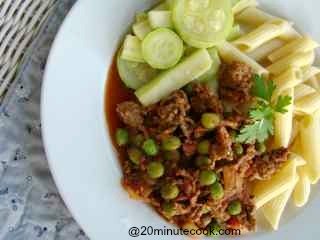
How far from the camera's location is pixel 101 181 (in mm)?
2486

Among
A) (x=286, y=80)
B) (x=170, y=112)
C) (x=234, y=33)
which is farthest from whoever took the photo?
(x=234, y=33)

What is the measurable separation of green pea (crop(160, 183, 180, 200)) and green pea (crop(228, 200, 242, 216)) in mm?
249

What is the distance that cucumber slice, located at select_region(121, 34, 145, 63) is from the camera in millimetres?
2514

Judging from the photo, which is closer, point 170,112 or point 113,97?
point 170,112

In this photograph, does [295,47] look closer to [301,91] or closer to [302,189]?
[301,91]

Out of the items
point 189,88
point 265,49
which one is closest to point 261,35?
point 265,49

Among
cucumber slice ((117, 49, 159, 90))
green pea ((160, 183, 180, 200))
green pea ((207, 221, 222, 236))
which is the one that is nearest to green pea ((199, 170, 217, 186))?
green pea ((160, 183, 180, 200))

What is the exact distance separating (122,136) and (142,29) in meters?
0.43

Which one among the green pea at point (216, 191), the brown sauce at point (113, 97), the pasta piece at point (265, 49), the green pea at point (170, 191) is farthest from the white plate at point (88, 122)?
the pasta piece at point (265, 49)

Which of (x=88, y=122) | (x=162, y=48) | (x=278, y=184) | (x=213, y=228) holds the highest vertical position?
(x=162, y=48)

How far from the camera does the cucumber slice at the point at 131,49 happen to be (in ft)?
8.25

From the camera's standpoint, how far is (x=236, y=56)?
2580mm

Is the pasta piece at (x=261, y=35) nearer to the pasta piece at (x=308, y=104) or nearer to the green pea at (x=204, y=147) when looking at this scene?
the pasta piece at (x=308, y=104)

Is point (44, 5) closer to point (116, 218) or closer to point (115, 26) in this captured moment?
point (115, 26)
